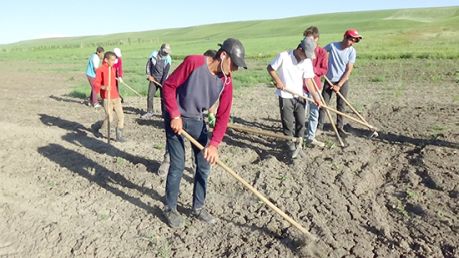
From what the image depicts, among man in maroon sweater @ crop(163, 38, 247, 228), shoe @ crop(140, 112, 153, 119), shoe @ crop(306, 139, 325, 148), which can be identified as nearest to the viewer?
man in maroon sweater @ crop(163, 38, 247, 228)

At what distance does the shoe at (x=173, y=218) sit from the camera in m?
4.62

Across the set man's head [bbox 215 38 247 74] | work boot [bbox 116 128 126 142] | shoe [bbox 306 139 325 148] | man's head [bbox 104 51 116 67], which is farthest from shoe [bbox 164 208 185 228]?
man's head [bbox 104 51 116 67]

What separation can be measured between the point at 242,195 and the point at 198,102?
1651mm

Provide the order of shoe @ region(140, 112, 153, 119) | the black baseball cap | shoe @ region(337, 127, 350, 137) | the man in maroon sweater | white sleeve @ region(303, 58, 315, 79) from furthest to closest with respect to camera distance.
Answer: shoe @ region(140, 112, 153, 119) → shoe @ region(337, 127, 350, 137) → white sleeve @ region(303, 58, 315, 79) → the man in maroon sweater → the black baseball cap

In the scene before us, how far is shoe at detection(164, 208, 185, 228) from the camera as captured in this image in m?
4.62

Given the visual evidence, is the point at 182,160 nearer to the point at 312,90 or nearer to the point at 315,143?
the point at 312,90

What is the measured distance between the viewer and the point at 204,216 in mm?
4746

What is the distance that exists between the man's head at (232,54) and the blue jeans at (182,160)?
71cm

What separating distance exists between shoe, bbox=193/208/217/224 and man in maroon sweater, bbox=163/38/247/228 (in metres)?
0.20

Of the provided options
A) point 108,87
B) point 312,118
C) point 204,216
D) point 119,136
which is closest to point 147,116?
point 119,136

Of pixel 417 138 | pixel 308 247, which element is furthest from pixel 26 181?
pixel 417 138

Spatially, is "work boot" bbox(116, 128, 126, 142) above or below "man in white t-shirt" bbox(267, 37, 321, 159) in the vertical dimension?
below

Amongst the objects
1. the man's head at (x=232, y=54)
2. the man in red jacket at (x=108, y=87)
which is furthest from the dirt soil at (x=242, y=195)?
the man's head at (x=232, y=54)

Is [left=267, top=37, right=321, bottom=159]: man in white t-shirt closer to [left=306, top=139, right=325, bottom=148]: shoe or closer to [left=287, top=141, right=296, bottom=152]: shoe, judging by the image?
[left=287, top=141, right=296, bottom=152]: shoe
